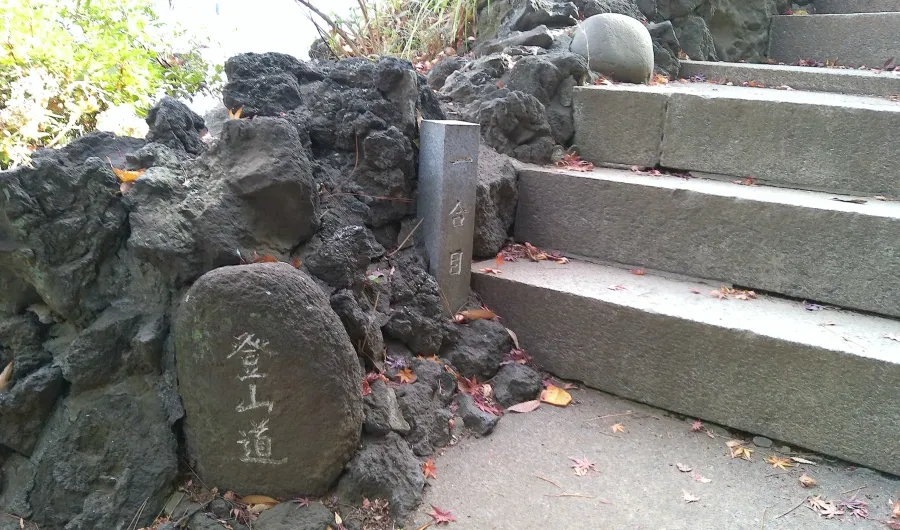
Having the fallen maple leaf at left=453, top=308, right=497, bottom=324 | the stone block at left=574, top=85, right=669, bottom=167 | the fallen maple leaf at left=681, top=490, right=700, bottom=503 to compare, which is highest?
the stone block at left=574, top=85, right=669, bottom=167

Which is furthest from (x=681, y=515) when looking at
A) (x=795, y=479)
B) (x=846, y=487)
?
(x=846, y=487)

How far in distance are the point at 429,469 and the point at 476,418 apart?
Result: 1.21ft

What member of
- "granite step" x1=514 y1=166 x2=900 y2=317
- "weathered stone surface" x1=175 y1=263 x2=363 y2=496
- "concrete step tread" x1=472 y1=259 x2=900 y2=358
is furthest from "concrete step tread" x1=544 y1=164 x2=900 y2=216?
"weathered stone surface" x1=175 y1=263 x2=363 y2=496

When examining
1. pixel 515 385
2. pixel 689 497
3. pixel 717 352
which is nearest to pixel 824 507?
pixel 689 497

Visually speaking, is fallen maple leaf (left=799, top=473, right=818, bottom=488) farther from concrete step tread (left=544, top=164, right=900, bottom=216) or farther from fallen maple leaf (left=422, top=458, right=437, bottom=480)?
fallen maple leaf (left=422, top=458, right=437, bottom=480)

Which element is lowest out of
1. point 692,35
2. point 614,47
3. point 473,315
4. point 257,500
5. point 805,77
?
point 257,500

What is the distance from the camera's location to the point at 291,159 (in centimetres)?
245

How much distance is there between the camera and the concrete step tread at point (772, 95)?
343 centimetres

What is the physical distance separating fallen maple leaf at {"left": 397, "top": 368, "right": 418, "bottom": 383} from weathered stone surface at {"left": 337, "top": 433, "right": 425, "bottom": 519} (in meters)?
0.33

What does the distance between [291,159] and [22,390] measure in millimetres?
1281

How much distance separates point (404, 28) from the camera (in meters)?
4.97

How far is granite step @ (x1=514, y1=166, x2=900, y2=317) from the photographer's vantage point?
2.88 meters

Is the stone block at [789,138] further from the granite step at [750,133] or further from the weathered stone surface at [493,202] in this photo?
the weathered stone surface at [493,202]

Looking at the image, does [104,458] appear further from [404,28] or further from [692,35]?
[692,35]
